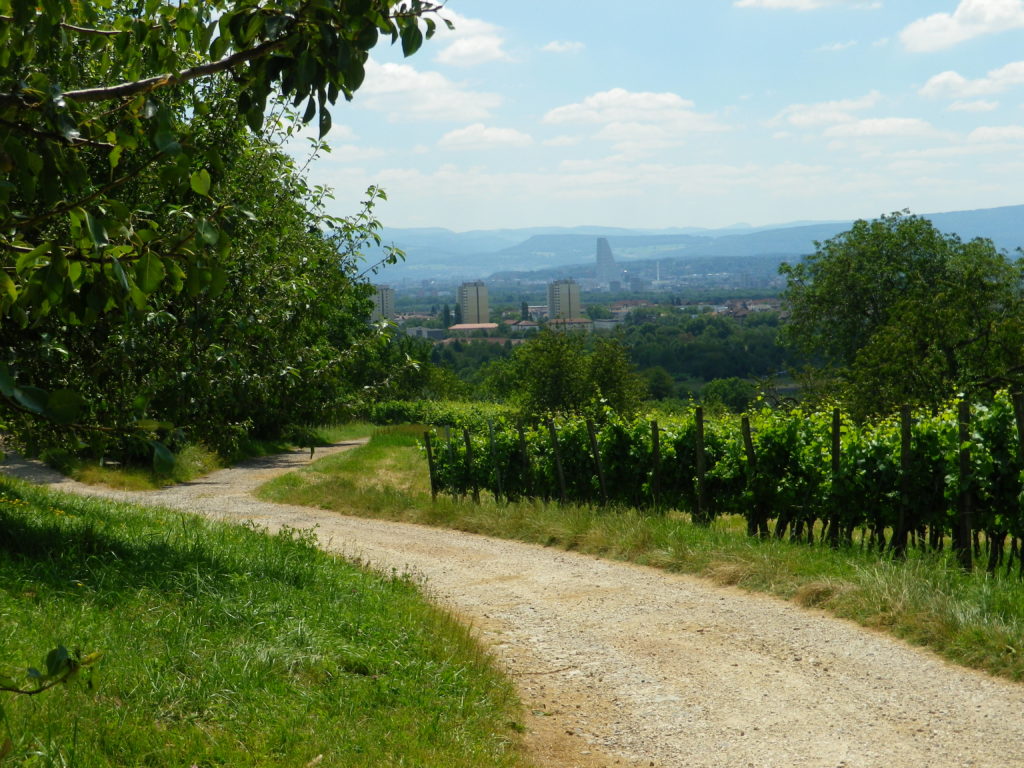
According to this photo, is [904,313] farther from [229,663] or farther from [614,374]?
[229,663]

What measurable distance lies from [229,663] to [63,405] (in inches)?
187

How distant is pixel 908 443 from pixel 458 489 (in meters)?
12.0

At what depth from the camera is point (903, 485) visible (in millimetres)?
11164

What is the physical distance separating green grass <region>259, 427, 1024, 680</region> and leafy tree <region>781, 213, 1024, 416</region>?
14.6 metres

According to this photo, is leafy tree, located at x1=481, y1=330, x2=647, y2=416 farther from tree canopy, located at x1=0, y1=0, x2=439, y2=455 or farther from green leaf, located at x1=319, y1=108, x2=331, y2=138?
green leaf, located at x1=319, y1=108, x2=331, y2=138

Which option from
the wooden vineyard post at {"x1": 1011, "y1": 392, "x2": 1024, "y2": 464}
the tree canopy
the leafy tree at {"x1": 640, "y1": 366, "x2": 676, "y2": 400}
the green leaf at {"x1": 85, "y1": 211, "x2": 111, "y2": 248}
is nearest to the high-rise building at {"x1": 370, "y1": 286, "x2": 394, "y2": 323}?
the wooden vineyard post at {"x1": 1011, "y1": 392, "x2": 1024, "y2": 464}

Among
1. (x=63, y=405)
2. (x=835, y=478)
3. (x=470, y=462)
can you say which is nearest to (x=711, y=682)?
(x=835, y=478)

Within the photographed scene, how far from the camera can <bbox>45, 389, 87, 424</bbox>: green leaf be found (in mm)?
1913

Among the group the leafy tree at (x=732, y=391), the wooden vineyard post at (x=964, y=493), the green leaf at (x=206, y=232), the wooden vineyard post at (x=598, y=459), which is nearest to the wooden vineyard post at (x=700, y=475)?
the wooden vineyard post at (x=598, y=459)

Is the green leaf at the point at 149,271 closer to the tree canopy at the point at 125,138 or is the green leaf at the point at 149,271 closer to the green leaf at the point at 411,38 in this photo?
the tree canopy at the point at 125,138

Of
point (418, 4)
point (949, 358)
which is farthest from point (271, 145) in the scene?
point (949, 358)

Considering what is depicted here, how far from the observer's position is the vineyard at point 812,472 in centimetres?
1040

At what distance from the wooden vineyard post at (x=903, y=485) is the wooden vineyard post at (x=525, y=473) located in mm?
8402

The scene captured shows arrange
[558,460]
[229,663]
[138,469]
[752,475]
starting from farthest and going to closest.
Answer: [138,469]
[558,460]
[752,475]
[229,663]
